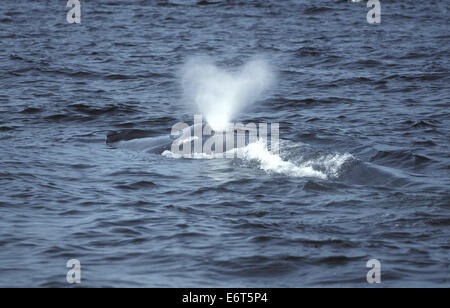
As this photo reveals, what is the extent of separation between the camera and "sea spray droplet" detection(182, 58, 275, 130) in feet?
79.1

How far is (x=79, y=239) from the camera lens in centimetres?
1180

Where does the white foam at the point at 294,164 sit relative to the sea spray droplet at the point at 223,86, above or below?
below

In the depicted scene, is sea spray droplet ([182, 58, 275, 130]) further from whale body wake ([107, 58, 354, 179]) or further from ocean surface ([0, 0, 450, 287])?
ocean surface ([0, 0, 450, 287])

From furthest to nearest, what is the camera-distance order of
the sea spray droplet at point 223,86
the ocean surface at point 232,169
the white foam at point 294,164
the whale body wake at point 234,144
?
the sea spray droplet at point 223,86 → the whale body wake at point 234,144 → the white foam at point 294,164 → the ocean surface at point 232,169

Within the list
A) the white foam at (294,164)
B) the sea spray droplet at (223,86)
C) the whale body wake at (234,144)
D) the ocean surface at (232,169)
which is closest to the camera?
the ocean surface at (232,169)

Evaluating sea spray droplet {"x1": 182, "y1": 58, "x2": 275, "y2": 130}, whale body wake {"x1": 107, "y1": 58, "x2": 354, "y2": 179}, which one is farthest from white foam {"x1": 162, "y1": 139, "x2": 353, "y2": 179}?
sea spray droplet {"x1": 182, "y1": 58, "x2": 275, "y2": 130}

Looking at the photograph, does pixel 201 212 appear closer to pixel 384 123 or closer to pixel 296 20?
pixel 384 123

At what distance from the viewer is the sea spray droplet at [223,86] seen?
24.1m

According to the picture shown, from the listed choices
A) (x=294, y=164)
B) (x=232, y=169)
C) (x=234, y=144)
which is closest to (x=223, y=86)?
(x=234, y=144)

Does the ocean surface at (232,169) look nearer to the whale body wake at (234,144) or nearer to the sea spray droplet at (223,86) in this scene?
the whale body wake at (234,144)

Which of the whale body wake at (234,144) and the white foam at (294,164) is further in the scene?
the whale body wake at (234,144)

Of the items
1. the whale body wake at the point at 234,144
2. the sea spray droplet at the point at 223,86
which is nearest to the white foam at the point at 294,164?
the whale body wake at the point at 234,144

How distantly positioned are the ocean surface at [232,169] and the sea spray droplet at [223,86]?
0.41 m

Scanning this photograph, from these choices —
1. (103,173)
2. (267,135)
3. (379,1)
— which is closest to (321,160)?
(267,135)
